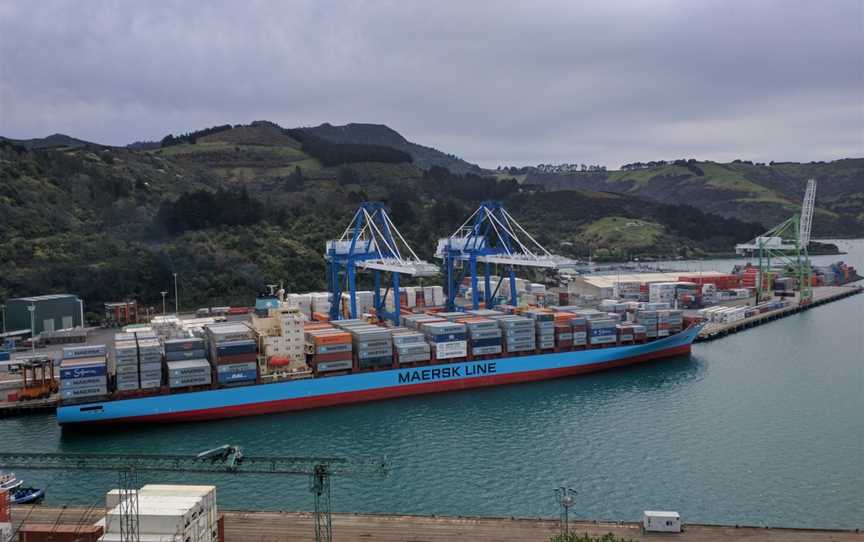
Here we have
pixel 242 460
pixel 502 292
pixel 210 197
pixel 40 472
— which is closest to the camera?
pixel 242 460

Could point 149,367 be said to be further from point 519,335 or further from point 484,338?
point 519,335

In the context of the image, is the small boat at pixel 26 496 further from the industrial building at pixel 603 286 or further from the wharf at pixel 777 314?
the industrial building at pixel 603 286

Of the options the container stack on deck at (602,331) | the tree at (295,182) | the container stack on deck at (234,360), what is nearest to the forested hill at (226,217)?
the tree at (295,182)

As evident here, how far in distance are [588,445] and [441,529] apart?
356 inches

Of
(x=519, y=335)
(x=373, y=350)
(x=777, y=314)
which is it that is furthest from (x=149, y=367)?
(x=777, y=314)

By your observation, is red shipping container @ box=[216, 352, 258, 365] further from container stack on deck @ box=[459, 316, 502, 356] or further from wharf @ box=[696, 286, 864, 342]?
wharf @ box=[696, 286, 864, 342]

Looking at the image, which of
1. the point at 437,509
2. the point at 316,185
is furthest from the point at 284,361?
the point at 316,185

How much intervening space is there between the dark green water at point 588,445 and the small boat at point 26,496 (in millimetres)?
551

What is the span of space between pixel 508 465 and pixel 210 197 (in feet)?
156

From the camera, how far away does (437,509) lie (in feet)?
55.8

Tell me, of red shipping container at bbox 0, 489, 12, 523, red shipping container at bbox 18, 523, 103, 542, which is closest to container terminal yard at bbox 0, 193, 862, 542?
red shipping container at bbox 18, 523, 103, 542

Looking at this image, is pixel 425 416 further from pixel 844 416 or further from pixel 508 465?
pixel 844 416

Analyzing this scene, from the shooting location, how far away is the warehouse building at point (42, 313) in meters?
37.6

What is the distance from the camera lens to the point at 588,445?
21.8m
